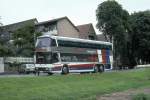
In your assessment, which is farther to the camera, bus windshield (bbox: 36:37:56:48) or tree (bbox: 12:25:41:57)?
tree (bbox: 12:25:41:57)

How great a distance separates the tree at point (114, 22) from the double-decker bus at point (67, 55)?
27440 millimetres

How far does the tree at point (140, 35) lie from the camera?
269ft

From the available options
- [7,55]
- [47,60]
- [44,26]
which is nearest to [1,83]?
[47,60]

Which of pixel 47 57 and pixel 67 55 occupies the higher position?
pixel 67 55

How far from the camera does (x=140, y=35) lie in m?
82.8

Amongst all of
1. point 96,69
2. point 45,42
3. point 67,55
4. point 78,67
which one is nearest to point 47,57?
point 45,42

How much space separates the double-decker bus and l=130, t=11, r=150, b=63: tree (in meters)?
35.8

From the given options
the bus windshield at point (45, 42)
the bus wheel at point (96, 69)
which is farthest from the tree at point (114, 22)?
the bus windshield at point (45, 42)

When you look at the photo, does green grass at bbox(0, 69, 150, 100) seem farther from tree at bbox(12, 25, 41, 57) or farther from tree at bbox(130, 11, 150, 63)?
tree at bbox(130, 11, 150, 63)

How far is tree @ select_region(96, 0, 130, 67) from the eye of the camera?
74750 millimetres

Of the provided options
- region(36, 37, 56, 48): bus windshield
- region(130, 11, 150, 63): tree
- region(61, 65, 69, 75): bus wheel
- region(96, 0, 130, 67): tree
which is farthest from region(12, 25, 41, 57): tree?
region(36, 37, 56, 48): bus windshield

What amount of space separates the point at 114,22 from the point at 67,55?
3505 cm

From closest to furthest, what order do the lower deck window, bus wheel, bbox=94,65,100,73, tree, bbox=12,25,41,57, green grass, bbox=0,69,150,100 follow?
green grass, bbox=0,69,150,100 < the lower deck window < bus wheel, bbox=94,65,100,73 < tree, bbox=12,25,41,57

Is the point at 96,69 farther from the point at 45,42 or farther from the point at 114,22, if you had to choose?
the point at 114,22
